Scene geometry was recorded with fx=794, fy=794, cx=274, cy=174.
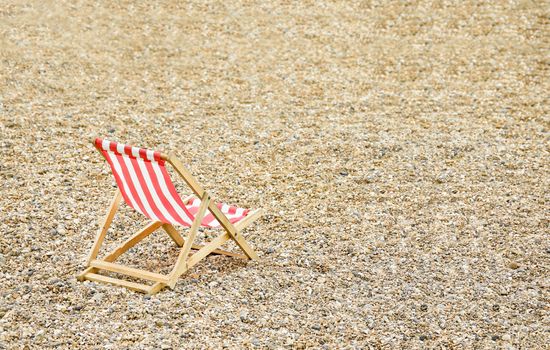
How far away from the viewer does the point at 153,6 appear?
36.5 feet

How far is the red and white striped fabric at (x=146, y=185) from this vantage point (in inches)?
180

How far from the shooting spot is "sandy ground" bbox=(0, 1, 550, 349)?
455cm

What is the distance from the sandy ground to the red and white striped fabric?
18.1 inches

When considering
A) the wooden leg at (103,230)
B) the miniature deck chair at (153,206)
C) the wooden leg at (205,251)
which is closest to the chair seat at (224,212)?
the miniature deck chair at (153,206)

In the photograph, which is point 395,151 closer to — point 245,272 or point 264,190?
point 264,190

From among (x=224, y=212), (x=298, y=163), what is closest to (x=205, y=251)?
(x=224, y=212)

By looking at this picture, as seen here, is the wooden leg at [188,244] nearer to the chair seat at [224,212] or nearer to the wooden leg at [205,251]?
the wooden leg at [205,251]

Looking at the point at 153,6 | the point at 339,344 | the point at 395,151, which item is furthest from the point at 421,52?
the point at 339,344

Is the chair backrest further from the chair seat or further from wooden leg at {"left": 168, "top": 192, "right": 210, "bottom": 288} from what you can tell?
the chair seat

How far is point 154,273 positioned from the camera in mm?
4871

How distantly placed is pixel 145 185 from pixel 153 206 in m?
0.14

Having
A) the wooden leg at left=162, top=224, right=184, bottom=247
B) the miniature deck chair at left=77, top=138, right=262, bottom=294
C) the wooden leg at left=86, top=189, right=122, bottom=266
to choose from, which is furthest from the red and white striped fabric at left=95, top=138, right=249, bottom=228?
the wooden leg at left=162, top=224, right=184, bottom=247

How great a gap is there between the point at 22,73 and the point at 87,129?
1829mm

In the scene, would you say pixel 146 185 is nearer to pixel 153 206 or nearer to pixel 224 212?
pixel 153 206
